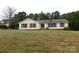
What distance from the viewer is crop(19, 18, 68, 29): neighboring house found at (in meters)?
4.09

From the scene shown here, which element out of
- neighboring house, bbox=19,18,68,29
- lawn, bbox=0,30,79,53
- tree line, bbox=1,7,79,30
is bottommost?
lawn, bbox=0,30,79,53

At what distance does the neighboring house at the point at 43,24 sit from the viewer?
4090 millimetres

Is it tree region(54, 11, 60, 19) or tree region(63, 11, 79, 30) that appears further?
tree region(54, 11, 60, 19)

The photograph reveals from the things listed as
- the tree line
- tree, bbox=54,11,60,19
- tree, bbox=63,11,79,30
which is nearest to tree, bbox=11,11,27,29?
the tree line

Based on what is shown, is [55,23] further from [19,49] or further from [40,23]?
[19,49]

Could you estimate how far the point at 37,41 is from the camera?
163 inches

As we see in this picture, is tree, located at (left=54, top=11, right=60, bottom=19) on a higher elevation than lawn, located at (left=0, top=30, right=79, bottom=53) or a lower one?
higher

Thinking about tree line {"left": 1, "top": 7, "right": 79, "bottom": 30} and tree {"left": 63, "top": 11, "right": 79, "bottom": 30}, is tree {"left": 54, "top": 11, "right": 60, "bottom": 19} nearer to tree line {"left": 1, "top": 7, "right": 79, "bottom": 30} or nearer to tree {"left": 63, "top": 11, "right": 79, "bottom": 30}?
tree line {"left": 1, "top": 7, "right": 79, "bottom": 30}

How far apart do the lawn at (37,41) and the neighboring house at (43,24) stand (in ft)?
0.24

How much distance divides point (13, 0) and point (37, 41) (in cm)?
81

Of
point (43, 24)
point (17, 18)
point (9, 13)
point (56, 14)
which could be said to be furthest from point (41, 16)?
point (9, 13)

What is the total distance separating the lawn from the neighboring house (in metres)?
0.07

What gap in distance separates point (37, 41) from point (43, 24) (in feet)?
0.99

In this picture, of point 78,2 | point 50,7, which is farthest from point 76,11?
point 50,7
